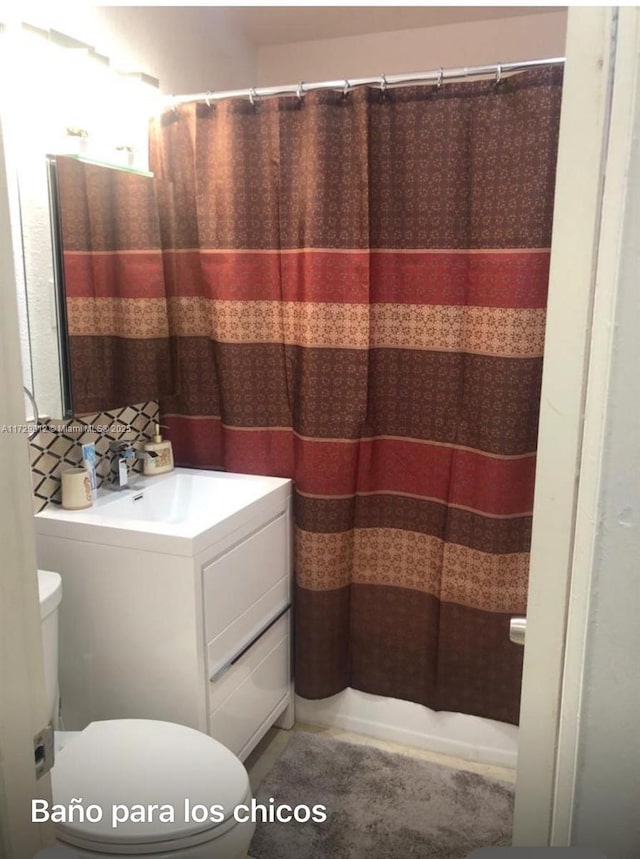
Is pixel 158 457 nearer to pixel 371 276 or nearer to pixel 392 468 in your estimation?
pixel 392 468

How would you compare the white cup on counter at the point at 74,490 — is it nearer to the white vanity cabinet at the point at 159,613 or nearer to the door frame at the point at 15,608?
the white vanity cabinet at the point at 159,613

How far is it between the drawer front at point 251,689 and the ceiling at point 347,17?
2.02 meters

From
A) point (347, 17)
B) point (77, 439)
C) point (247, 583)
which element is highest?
point (347, 17)

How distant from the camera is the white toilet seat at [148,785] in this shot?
4.21 ft

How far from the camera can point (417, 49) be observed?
94.6 inches

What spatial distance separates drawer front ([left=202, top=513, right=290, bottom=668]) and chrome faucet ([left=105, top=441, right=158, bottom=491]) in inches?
17.9

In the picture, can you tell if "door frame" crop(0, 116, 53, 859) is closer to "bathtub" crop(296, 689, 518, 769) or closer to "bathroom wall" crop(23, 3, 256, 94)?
"bathroom wall" crop(23, 3, 256, 94)

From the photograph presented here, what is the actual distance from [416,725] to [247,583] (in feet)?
2.70

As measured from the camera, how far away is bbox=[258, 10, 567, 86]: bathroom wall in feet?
7.34

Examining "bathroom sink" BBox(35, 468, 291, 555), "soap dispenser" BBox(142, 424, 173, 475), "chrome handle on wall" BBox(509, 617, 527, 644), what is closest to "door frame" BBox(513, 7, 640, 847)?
"chrome handle on wall" BBox(509, 617, 527, 644)

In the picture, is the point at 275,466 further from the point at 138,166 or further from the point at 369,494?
the point at 138,166

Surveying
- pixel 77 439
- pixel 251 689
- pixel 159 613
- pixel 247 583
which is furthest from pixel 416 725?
pixel 77 439

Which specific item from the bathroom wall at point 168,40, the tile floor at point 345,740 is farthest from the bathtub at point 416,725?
the bathroom wall at point 168,40

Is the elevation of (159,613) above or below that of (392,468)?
below
